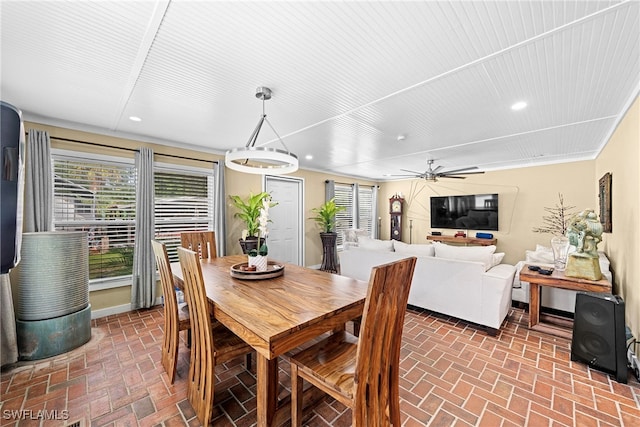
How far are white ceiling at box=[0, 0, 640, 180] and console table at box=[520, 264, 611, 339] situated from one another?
172cm

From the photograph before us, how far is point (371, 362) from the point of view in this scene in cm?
120

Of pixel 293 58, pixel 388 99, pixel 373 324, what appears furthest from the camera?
pixel 388 99

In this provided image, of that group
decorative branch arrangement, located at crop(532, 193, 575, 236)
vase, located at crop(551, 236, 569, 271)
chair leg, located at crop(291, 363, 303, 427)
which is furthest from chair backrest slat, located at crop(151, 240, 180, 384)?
decorative branch arrangement, located at crop(532, 193, 575, 236)

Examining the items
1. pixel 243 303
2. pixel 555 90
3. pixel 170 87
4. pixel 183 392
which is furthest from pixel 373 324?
pixel 555 90

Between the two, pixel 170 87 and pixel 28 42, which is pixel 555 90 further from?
pixel 28 42

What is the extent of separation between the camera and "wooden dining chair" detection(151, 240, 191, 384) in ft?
6.16

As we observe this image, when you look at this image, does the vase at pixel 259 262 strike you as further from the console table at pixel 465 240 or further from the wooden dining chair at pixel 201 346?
the console table at pixel 465 240

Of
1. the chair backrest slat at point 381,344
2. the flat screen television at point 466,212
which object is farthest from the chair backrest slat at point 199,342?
the flat screen television at point 466,212

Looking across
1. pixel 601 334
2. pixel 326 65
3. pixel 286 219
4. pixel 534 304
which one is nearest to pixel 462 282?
pixel 534 304

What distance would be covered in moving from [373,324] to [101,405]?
203 cm

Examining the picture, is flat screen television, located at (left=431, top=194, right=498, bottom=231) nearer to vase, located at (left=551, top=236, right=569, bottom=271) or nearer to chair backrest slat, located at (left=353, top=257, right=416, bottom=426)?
vase, located at (left=551, top=236, right=569, bottom=271)

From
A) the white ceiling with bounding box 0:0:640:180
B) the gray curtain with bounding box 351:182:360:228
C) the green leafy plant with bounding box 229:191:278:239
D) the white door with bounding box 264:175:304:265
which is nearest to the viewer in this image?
the white ceiling with bounding box 0:0:640:180

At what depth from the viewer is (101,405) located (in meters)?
1.72

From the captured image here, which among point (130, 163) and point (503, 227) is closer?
point (130, 163)
